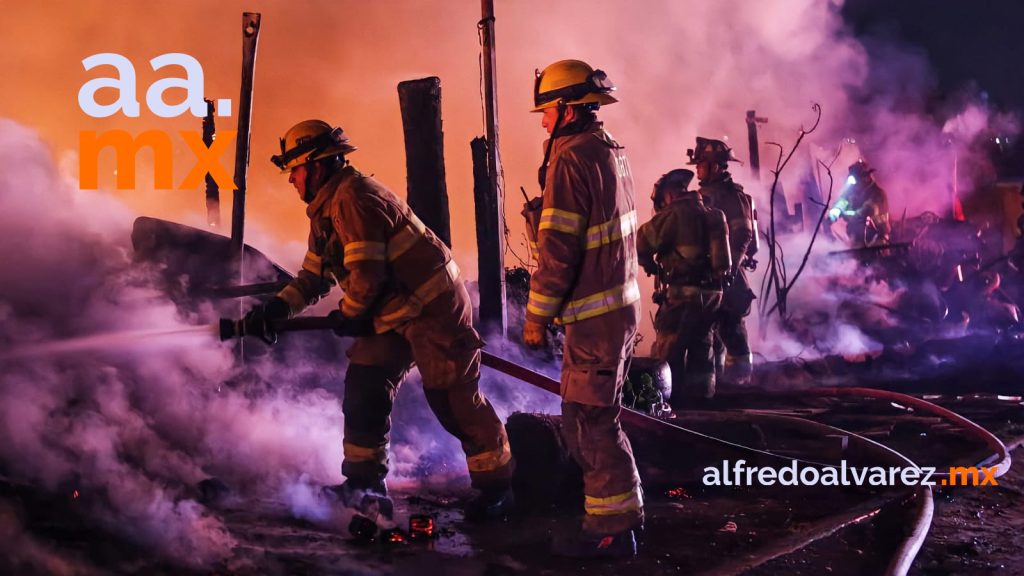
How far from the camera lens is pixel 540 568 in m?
4.07

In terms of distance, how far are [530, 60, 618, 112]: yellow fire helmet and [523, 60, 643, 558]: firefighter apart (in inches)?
8.0

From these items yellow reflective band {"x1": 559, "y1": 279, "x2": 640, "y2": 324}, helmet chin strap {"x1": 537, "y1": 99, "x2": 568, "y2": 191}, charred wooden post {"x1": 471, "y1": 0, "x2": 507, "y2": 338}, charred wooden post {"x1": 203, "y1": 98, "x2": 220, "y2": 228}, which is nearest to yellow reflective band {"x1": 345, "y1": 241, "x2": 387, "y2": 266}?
helmet chin strap {"x1": 537, "y1": 99, "x2": 568, "y2": 191}

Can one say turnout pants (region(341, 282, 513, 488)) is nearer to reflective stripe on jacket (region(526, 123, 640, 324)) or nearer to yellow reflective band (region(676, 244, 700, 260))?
reflective stripe on jacket (region(526, 123, 640, 324))

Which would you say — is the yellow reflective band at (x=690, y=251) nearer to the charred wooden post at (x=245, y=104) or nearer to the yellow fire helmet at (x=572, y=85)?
the charred wooden post at (x=245, y=104)

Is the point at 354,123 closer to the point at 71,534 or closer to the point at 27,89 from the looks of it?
the point at 27,89

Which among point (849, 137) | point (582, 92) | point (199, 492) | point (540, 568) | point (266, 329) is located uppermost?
point (849, 137)

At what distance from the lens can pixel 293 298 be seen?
5008mm

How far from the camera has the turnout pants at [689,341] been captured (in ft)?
27.2

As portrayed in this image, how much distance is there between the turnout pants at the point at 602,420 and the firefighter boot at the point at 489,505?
33.9 inches

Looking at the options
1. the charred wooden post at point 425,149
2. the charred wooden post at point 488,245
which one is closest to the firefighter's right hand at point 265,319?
the charred wooden post at point 425,149

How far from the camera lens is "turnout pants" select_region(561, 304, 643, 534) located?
162 inches

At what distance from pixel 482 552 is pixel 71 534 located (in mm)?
1894

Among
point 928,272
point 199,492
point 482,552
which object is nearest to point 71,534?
point 199,492

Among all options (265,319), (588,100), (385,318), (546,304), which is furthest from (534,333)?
(265,319)
